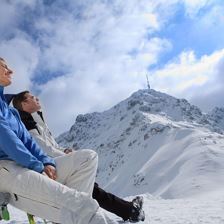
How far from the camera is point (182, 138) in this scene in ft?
527

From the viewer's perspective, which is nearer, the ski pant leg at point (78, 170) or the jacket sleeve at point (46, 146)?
the ski pant leg at point (78, 170)

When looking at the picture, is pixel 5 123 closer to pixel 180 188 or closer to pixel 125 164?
pixel 180 188

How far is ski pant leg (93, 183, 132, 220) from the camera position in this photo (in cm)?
695

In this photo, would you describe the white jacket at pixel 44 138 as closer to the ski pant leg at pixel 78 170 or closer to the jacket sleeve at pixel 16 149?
the ski pant leg at pixel 78 170

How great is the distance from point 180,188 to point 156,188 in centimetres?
2183

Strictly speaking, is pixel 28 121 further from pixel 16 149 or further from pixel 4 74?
pixel 16 149

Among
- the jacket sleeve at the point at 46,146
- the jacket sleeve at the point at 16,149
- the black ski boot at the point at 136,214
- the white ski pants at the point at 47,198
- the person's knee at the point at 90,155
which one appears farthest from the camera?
the black ski boot at the point at 136,214

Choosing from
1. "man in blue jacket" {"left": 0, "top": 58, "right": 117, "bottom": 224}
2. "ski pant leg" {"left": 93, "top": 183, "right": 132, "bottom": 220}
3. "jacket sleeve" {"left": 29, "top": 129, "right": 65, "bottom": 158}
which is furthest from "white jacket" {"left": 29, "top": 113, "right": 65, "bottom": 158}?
"man in blue jacket" {"left": 0, "top": 58, "right": 117, "bottom": 224}

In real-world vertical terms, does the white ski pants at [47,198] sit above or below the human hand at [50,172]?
below

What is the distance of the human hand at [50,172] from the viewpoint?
5012 millimetres

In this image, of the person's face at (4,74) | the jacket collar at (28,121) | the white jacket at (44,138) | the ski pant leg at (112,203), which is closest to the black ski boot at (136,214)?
the ski pant leg at (112,203)

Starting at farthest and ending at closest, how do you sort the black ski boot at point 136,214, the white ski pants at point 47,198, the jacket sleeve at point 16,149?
the black ski boot at point 136,214 < the jacket sleeve at point 16,149 < the white ski pants at point 47,198

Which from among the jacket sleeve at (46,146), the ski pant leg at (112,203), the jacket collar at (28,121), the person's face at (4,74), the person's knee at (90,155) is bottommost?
the ski pant leg at (112,203)

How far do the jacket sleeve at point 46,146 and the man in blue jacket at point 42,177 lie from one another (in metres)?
1.37
